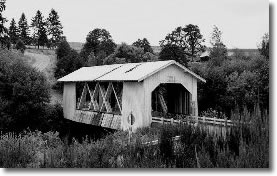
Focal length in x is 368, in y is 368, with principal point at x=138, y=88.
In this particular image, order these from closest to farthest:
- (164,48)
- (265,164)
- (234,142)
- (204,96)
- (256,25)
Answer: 1. (265,164)
2. (234,142)
3. (256,25)
4. (204,96)
5. (164,48)

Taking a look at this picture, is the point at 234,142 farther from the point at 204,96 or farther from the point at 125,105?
the point at 204,96

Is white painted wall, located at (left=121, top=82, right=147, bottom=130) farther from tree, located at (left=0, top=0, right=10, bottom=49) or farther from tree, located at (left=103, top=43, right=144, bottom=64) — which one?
tree, located at (left=103, top=43, right=144, bottom=64)

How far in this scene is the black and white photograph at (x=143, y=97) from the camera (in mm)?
8102

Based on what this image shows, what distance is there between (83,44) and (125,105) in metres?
31.6

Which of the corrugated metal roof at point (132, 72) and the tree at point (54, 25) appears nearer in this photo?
the tree at point (54, 25)

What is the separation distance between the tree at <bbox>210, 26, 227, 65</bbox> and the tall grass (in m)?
28.9

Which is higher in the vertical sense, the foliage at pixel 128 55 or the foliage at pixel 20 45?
the foliage at pixel 20 45

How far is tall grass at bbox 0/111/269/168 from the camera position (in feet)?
24.4

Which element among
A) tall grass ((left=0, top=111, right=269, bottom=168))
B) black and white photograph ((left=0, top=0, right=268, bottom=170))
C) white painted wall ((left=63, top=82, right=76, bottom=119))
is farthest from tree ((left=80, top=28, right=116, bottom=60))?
tall grass ((left=0, top=111, right=269, bottom=168))

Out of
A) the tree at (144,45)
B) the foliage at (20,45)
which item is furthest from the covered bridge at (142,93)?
the tree at (144,45)

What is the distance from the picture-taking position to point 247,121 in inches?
300

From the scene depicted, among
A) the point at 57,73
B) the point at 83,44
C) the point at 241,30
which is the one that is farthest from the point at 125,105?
the point at 83,44

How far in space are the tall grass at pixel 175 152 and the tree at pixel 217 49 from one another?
94.8 feet

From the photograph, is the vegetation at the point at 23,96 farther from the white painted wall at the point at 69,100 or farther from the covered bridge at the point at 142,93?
the covered bridge at the point at 142,93
